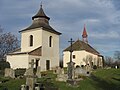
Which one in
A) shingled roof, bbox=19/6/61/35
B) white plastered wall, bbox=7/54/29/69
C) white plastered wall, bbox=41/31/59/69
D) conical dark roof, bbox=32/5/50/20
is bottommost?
white plastered wall, bbox=7/54/29/69

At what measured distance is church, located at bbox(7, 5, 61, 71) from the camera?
1567 inches

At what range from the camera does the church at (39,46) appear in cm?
3979

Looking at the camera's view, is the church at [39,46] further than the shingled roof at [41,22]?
No

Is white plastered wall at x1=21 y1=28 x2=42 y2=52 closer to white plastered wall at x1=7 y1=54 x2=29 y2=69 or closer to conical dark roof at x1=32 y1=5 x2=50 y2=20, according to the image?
white plastered wall at x1=7 y1=54 x2=29 y2=69

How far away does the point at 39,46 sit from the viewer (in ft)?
135

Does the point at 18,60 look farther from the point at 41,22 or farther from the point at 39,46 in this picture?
the point at 41,22

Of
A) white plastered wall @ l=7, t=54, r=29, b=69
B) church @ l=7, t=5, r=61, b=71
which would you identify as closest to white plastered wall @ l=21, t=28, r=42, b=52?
church @ l=7, t=5, r=61, b=71

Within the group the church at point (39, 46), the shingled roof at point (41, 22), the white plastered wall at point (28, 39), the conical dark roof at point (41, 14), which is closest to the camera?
the church at point (39, 46)

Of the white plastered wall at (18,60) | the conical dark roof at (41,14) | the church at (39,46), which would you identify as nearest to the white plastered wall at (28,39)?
the church at (39,46)

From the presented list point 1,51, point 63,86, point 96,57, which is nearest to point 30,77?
point 63,86

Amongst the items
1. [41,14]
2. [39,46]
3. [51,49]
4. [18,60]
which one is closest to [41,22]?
[41,14]

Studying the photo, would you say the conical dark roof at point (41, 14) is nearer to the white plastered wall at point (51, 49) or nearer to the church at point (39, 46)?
the church at point (39, 46)

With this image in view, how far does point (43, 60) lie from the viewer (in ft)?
135

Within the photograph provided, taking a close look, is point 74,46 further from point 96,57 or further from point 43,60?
point 43,60
